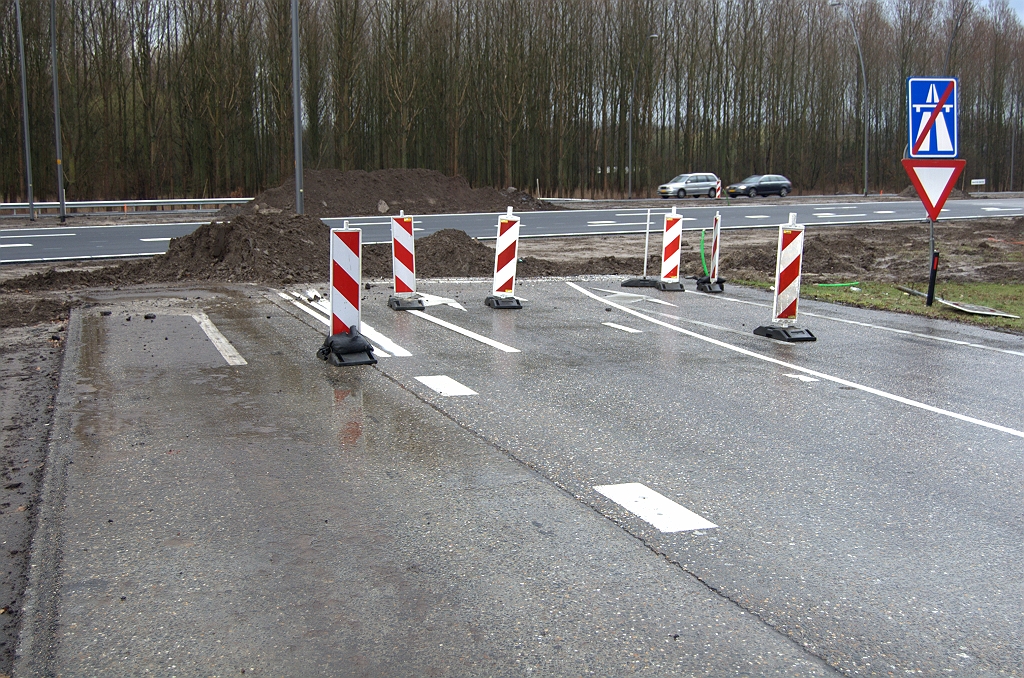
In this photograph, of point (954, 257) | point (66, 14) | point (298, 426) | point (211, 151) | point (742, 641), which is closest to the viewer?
point (742, 641)

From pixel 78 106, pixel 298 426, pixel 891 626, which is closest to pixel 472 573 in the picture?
pixel 891 626

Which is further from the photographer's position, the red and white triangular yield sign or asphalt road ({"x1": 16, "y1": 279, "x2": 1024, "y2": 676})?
the red and white triangular yield sign

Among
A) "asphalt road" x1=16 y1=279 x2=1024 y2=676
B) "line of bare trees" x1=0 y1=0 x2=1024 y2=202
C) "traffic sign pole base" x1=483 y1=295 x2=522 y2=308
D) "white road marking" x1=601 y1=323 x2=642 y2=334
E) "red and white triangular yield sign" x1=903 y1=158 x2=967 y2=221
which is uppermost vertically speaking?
"line of bare trees" x1=0 y1=0 x2=1024 y2=202

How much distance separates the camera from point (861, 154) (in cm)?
8506

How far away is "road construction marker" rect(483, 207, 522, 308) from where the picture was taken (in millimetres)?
A: 13953

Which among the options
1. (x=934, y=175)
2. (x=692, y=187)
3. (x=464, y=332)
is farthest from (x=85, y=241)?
(x=692, y=187)

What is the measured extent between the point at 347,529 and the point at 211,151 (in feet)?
169

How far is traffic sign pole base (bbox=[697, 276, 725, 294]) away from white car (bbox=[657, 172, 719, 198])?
4401 cm

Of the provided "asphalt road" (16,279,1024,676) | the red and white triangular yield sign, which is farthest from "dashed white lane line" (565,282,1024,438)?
the red and white triangular yield sign

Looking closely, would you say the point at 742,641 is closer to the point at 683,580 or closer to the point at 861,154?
the point at 683,580

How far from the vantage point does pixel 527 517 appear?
5367mm

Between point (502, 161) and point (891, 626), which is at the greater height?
point (502, 161)

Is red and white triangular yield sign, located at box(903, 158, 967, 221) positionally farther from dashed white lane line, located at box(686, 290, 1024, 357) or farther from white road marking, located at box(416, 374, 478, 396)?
white road marking, located at box(416, 374, 478, 396)

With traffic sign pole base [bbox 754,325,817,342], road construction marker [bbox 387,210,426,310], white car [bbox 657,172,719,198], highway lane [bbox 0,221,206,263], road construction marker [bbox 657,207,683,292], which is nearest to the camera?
traffic sign pole base [bbox 754,325,817,342]
